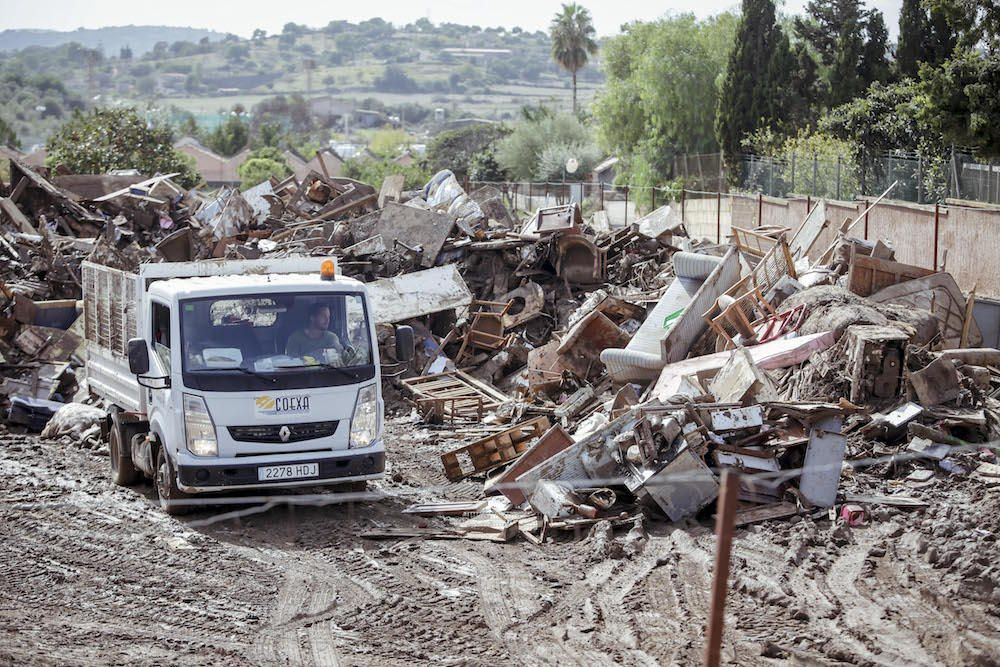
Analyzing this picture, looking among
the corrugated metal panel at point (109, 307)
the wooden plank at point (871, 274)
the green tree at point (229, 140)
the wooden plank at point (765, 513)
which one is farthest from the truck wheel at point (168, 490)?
the green tree at point (229, 140)

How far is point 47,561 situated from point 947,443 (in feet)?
26.9

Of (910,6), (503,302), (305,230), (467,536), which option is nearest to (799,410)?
(467,536)

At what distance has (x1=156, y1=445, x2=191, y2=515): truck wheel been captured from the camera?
1029 centimetres

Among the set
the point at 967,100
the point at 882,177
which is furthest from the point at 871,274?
the point at 882,177

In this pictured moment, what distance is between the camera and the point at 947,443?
10797 millimetres

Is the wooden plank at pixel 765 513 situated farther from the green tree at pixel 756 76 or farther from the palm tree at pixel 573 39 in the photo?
the palm tree at pixel 573 39

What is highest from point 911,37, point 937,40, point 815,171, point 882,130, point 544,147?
point 911,37

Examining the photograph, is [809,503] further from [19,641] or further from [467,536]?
[19,641]

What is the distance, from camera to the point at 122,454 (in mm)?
11602

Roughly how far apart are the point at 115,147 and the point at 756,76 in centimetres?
2718

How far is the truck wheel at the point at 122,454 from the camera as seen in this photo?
38.0 feet

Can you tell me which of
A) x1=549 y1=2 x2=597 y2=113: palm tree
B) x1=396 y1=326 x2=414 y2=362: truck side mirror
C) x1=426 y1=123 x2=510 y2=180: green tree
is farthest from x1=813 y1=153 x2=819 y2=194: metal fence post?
x1=549 y1=2 x2=597 y2=113: palm tree

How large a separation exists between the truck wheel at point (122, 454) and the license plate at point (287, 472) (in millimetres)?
2378

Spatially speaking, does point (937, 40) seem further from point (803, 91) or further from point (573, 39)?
point (573, 39)
